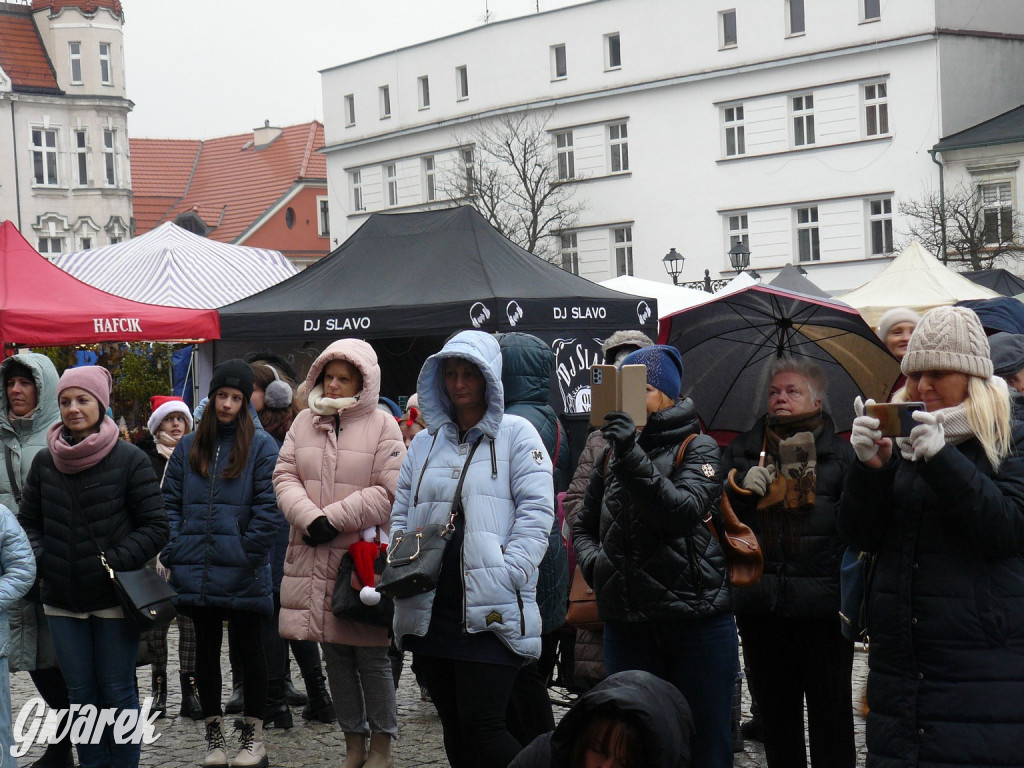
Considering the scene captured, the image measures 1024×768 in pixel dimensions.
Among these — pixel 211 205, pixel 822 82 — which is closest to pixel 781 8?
pixel 822 82

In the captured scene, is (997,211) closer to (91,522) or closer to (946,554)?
(91,522)

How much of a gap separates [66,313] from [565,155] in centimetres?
3840

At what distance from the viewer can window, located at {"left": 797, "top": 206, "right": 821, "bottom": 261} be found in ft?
136

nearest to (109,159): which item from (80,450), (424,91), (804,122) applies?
(424,91)

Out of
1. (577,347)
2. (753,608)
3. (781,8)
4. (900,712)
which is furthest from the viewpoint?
(781,8)

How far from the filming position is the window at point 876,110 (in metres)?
40.1

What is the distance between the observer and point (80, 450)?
5.74 metres

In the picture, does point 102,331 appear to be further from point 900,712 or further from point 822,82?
point 822,82

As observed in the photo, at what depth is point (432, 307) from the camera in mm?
10453

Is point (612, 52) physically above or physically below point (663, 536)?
above

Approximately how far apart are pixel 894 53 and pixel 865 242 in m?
5.79

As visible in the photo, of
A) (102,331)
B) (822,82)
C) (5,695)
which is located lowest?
(5,695)

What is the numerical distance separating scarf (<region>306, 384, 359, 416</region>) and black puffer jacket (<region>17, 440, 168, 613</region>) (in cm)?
81

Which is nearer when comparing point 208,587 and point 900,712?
point 900,712
